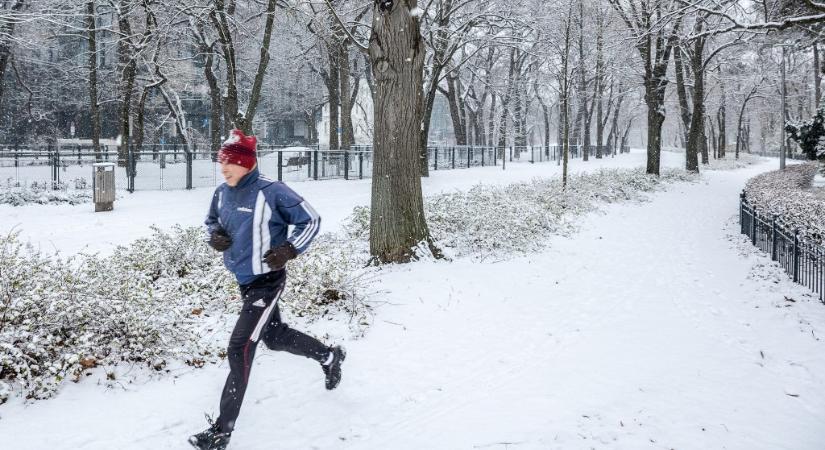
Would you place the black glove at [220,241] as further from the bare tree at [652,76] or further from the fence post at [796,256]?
the bare tree at [652,76]

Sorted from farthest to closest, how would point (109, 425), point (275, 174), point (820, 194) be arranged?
1. point (275, 174)
2. point (820, 194)
3. point (109, 425)

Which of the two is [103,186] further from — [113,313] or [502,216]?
[113,313]

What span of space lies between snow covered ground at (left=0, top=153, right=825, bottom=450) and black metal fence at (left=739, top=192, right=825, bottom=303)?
0.24m

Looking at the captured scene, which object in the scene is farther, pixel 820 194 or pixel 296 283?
pixel 820 194

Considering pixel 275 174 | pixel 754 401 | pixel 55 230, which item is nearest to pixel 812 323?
pixel 754 401

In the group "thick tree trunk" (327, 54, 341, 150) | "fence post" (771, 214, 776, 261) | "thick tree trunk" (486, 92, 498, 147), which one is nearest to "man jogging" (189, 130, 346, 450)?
"fence post" (771, 214, 776, 261)

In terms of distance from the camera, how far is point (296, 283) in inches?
240

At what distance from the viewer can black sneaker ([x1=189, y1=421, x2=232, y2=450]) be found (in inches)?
131

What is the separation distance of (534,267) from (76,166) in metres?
15.9

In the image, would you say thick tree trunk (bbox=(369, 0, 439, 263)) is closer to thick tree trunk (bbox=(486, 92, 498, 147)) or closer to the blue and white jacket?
the blue and white jacket

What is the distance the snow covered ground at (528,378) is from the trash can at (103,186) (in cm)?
454

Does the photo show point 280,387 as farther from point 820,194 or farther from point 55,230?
point 820,194

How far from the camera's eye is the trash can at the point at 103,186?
40.9 ft

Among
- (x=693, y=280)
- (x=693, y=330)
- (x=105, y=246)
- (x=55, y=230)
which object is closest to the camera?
(x=693, y=330)
